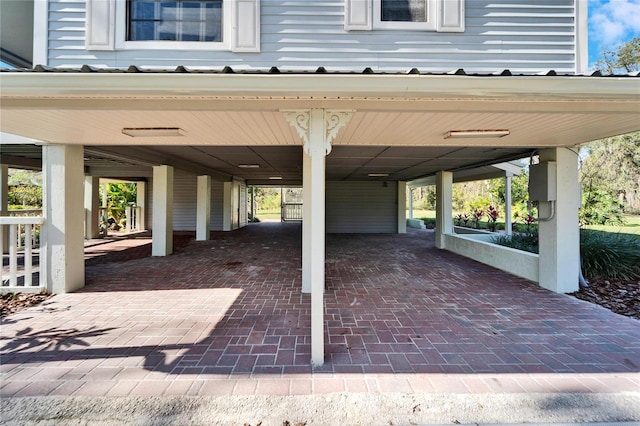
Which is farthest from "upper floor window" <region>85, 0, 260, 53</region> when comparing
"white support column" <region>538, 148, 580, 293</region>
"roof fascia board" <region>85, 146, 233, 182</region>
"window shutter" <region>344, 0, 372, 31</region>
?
"white support column" <region>538, 148, 580, 293</region>

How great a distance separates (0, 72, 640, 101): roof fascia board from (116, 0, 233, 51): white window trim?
2797 millimetres

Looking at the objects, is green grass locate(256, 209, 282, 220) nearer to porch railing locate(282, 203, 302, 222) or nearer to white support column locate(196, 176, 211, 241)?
porch railing locate(282, 203, 302, 222)

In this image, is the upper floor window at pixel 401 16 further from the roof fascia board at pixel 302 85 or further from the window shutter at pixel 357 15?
the roof fascia board at pixel 302 85

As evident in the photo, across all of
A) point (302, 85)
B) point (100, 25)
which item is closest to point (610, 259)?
point (302, 85)

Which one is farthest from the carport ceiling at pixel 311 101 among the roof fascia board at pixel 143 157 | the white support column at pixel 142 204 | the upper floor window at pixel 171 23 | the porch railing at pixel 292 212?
the porch railing at pixel 292 212

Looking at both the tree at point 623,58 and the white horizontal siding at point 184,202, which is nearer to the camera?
the white horizontal siding at point 184,202

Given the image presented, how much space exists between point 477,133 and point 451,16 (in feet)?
7.71

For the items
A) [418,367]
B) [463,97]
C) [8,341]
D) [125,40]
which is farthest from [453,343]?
[125,40]

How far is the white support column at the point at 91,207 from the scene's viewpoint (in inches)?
388

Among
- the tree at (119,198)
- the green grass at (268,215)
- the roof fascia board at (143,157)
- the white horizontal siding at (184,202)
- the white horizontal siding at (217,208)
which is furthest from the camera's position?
the green grass at (268,215)

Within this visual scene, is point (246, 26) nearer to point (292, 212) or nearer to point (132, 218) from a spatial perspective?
point (132, 218)

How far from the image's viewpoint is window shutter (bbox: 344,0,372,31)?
4543mm

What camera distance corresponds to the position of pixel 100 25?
4.53 m

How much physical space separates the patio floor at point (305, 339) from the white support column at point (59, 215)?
0.39 meters
